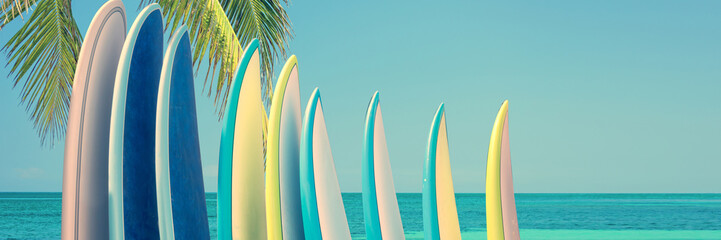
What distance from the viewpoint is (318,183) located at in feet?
7.14

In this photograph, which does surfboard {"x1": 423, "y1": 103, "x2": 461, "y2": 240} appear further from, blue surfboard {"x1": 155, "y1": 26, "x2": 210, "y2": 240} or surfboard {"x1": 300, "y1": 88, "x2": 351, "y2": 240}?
blue surfboard {"x1": 155, "y1": 26, "x2": 210, "y2": 240}

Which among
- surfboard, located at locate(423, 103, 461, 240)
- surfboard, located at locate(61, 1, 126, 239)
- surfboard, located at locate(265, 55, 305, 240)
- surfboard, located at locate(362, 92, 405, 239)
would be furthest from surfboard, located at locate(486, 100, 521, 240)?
surfboard, located at locate(61, 1, 126, 239)

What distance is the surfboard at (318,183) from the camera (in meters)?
2.10

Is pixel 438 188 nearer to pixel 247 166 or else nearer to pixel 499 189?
pixel 499 189

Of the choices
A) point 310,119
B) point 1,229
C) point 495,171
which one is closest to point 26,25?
point 310,119

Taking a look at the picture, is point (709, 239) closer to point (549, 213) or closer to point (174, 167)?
point (549, 213)

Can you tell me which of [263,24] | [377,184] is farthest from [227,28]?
[377,184]

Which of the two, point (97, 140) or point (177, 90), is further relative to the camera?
point (177, 90)

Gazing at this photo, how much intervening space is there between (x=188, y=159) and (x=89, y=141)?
296 mm

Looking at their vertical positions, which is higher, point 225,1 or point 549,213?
point 225,1

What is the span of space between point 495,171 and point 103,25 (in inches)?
61.0

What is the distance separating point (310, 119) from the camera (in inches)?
82.6

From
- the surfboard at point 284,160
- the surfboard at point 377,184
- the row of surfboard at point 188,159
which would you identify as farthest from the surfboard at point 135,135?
the surfboard at point 377,184

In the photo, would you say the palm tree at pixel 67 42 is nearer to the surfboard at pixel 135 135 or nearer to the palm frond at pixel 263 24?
the palm frond at pixel 263 24
